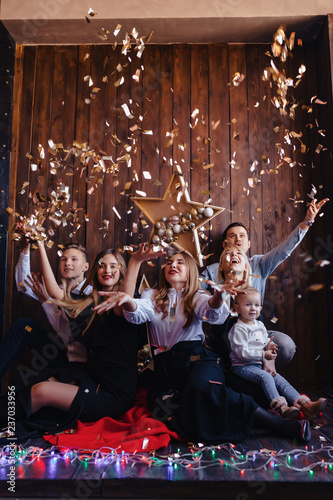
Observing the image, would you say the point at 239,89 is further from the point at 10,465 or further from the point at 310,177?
the point at 10,465

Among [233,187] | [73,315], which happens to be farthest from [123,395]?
[233,187]

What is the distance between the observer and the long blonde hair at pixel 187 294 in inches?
92.7

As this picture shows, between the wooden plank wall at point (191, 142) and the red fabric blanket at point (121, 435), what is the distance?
→ 138cm

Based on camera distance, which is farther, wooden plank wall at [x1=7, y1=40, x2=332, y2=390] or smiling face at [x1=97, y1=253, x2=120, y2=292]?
wooden plank wall at [x1=7, y1=40, x2=332, y2=390]

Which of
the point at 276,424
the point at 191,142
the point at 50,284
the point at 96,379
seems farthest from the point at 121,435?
the point at 191,142

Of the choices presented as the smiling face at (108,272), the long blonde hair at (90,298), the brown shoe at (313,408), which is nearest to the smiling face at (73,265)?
the long blonde hair at (90,298)

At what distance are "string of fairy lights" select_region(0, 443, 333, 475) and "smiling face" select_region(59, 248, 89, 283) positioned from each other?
115 cm

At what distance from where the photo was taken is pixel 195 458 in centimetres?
175

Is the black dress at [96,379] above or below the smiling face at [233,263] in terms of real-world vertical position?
below

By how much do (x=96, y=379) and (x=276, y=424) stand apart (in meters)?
0.93

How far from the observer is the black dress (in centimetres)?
209

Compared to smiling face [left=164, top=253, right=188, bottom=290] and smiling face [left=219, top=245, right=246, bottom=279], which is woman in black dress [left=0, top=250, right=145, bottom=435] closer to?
Result: smiling face [left=164, top=253, right=188, bottom=290]

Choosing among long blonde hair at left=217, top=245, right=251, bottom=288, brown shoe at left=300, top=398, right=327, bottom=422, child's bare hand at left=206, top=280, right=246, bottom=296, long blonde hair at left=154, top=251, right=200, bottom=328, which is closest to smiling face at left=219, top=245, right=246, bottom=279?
long blonde hair at left=217, top=245, right=251, bottom=288

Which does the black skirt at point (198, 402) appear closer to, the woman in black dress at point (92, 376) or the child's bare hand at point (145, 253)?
the woman in black dress at point (92, 376)
